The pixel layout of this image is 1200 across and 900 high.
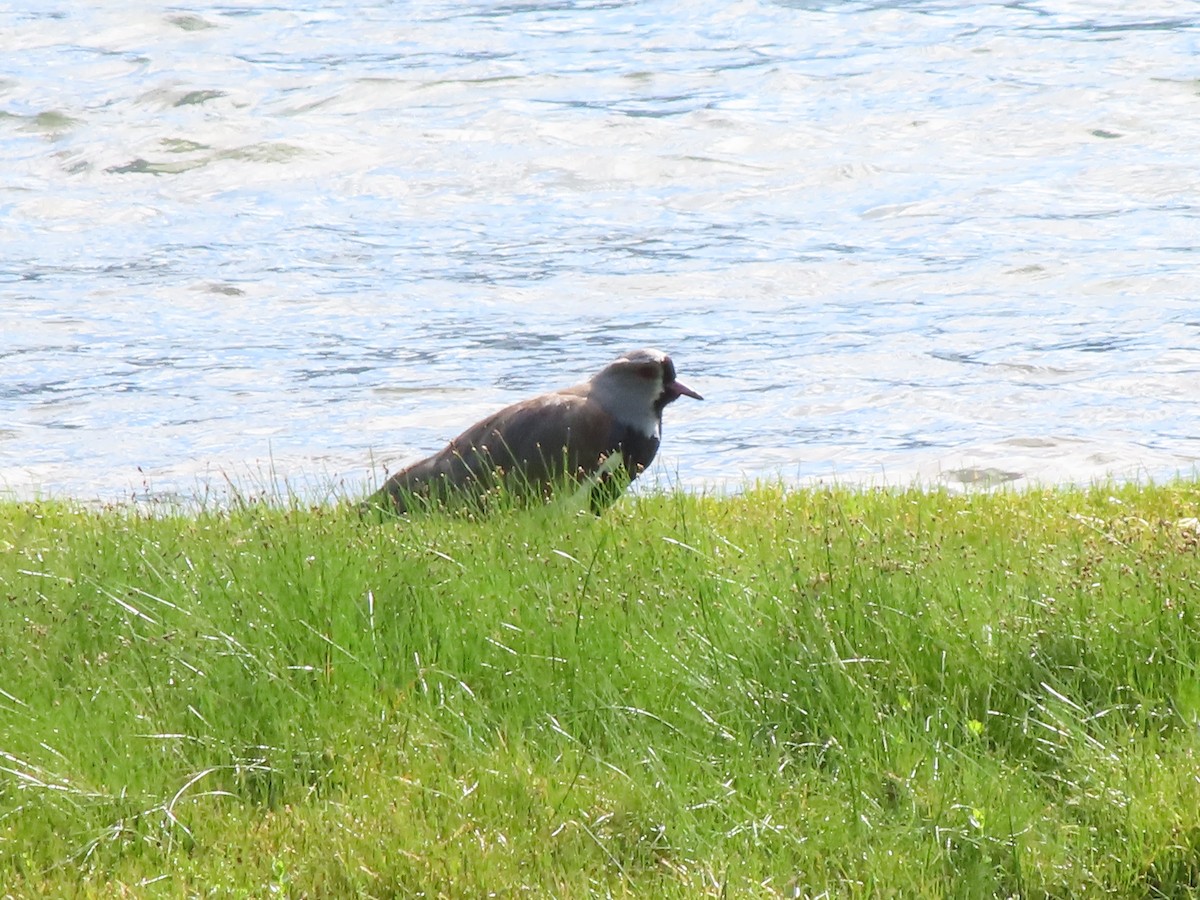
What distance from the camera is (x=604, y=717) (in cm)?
565

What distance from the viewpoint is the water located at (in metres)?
13.6

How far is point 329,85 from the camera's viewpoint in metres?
27.0

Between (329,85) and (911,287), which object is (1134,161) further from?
(329,85)

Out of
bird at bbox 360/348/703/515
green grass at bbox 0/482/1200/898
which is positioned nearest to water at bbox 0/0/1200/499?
bird at bbox 360/348/703/515

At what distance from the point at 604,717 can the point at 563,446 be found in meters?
2.69

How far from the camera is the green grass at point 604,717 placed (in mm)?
4973

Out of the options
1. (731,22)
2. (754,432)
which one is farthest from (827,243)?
(731,22)

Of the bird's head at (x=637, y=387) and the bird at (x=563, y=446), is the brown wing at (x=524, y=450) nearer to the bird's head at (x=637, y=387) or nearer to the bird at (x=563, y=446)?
the bird at (x=563, y=446)

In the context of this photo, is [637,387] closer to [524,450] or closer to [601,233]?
[524,450]

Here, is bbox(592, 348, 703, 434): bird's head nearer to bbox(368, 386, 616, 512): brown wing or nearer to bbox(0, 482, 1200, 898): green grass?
bbox(368, 386, 616, 512): brown wing

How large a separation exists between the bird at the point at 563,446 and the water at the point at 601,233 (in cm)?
67

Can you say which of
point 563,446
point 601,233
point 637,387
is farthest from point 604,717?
point 601,233

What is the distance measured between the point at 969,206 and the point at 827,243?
91.8 inches

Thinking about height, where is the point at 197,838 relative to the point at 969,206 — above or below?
above
